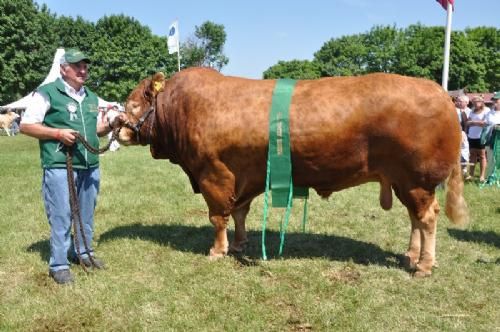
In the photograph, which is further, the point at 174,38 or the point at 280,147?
the point at 174,38

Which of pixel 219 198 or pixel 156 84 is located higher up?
pixel 156 84

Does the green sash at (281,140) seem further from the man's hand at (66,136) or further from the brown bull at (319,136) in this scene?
the man's hand at (66,136)

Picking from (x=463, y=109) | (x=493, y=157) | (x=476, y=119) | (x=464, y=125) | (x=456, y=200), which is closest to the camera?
(x=456, y=200)

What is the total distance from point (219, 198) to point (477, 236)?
369 cm

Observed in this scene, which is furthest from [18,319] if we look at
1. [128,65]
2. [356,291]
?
[128,65]

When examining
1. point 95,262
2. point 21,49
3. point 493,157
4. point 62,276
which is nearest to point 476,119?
point 493,157

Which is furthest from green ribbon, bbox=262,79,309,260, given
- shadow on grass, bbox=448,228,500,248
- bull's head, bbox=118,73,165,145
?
shadow on grass, bbox=448,228,500,248

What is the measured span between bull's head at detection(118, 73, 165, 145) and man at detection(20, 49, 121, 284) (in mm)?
569

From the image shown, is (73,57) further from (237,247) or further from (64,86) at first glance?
(237,247)

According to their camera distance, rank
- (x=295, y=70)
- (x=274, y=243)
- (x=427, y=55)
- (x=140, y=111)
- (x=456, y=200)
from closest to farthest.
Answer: (x=456, y=200)
(x=140, y=111)
(x=274, y=243)
(x=427, y=55)
(x=295, y=70)

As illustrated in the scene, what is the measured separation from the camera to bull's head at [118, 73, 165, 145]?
5.33 metres

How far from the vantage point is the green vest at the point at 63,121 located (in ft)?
14.5

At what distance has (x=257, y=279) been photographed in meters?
4.73

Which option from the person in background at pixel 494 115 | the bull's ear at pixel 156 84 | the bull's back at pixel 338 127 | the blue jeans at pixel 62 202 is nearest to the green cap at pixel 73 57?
the bull's ear at pixel 156 84
